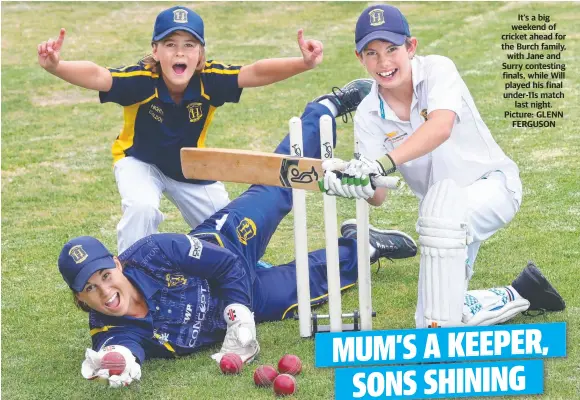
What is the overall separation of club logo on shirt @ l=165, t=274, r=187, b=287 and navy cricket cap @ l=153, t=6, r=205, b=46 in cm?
121

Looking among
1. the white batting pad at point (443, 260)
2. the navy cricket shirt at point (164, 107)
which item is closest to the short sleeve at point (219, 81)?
the navy cricket shirt at point (164, 107)

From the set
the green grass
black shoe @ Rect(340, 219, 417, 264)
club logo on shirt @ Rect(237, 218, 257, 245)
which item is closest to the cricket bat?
club logo on shirt @ Rect(237, 218, 257, 245)

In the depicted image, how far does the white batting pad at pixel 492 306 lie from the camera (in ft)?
15.7

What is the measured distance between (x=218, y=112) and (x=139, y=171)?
4660 millimetres

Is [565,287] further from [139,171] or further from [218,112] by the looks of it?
[218,112]

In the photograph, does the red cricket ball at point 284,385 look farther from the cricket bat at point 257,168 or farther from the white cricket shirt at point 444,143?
the white cricket shirt at point 444,143

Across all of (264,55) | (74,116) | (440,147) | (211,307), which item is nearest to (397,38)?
(440,147)

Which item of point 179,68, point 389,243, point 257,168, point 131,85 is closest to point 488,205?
point 257,168

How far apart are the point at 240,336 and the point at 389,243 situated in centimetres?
142

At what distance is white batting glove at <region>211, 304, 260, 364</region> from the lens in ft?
15.4

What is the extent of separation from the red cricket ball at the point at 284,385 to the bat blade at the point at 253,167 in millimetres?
799

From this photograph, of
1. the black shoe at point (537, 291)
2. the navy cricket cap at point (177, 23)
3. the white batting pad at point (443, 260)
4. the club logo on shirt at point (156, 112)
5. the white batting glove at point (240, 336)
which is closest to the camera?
the white batting pad at point (443, 260)

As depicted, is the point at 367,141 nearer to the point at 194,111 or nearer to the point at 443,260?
the point at 443,260

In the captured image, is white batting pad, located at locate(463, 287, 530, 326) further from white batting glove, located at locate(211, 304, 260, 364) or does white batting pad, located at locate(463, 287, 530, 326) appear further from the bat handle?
white batting glove, located at locate(211, 304, 260, 364)
